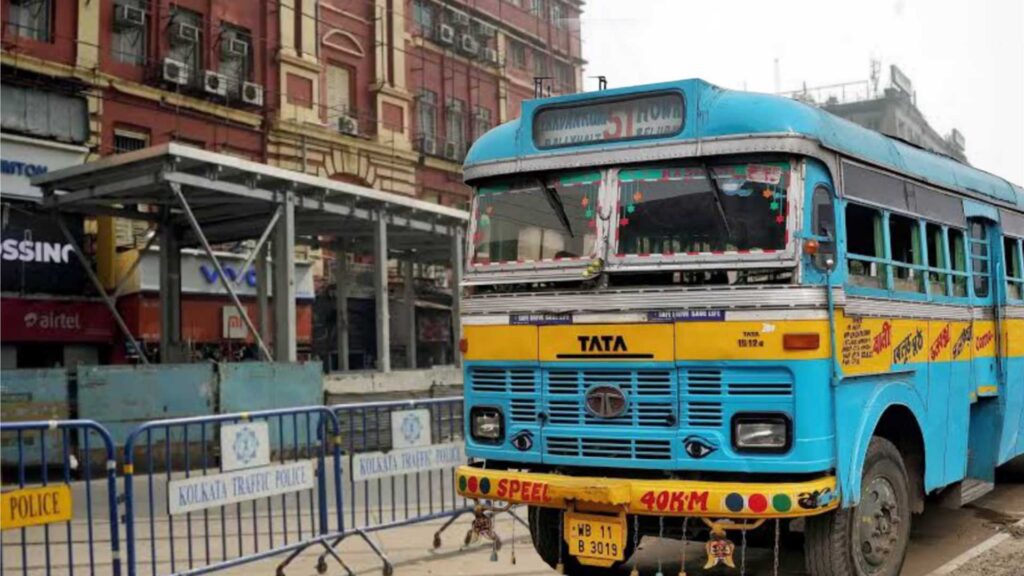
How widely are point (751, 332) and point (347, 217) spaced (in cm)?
1640

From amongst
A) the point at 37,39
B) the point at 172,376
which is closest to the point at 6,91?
the point at 37,39

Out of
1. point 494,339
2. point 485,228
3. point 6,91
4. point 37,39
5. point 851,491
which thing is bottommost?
point 851,491

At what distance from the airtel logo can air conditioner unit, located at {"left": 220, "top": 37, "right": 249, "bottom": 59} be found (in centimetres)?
816

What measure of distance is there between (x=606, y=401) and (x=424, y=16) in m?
29.4

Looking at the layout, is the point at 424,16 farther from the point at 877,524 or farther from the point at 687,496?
the point at 687,496

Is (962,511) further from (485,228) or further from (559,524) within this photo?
(485,228)

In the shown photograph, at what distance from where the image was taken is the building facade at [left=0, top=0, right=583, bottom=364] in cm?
2119

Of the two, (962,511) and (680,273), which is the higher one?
(680,273)

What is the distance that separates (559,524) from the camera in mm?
6926

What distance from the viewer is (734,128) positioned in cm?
573

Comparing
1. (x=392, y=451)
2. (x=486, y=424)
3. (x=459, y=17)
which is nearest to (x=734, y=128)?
(x=486, y=424)

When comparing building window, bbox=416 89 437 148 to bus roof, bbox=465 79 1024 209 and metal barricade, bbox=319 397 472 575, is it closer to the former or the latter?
metal barricade, bbox=319 397 472 575

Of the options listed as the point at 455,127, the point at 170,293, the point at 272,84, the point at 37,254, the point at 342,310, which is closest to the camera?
the point at 37,254

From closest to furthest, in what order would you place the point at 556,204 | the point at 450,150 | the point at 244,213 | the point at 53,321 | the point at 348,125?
the point at 556,204 → the point at 244,213 → the point at 53,321 → the point at 348,125 → the point at 450,150
